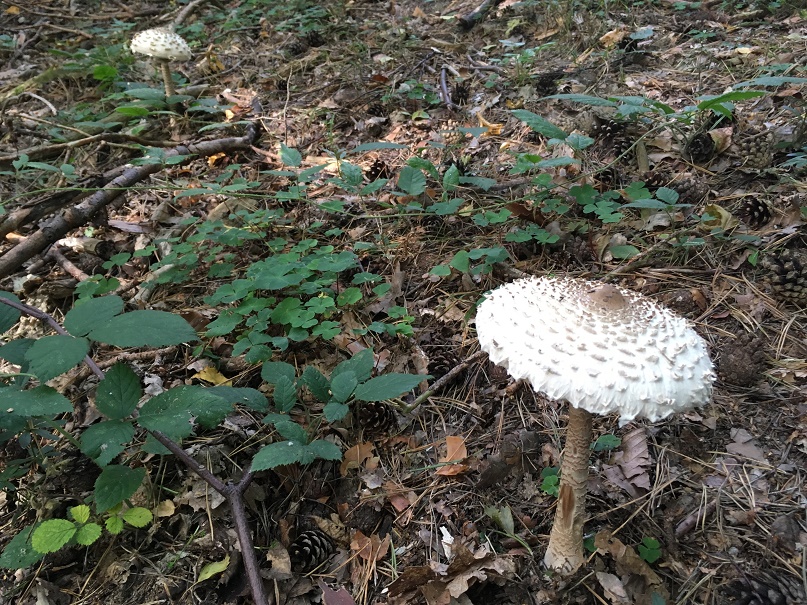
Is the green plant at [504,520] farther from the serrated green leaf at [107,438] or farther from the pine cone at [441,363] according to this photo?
the serrated green leaf at [107,438]

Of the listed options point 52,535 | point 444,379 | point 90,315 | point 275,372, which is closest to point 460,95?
point 444,379

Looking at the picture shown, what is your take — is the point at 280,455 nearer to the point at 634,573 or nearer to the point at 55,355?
the point at 55,355

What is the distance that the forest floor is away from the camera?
2016mm

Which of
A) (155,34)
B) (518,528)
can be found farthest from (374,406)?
(155,34)

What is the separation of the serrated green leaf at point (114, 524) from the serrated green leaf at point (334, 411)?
93 centimetres

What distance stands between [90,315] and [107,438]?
1.45ft

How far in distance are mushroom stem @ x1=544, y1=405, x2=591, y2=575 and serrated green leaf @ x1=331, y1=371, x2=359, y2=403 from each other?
889mm

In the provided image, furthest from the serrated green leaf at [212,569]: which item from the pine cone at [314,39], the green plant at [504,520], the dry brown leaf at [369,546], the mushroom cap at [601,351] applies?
the pine cone at [314,39]

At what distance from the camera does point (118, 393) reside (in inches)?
69.8

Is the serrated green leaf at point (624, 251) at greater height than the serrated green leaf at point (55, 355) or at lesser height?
lesser

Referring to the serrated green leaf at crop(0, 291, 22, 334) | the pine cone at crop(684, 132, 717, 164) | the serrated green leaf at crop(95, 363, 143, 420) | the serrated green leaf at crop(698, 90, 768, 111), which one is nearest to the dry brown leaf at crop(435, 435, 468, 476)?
the serrated green leaf at crop(95, 363, 143, 420)

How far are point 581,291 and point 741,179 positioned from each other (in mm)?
2543

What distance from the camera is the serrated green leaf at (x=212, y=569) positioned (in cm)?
195

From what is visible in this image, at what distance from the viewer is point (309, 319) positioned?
2.64 metres
